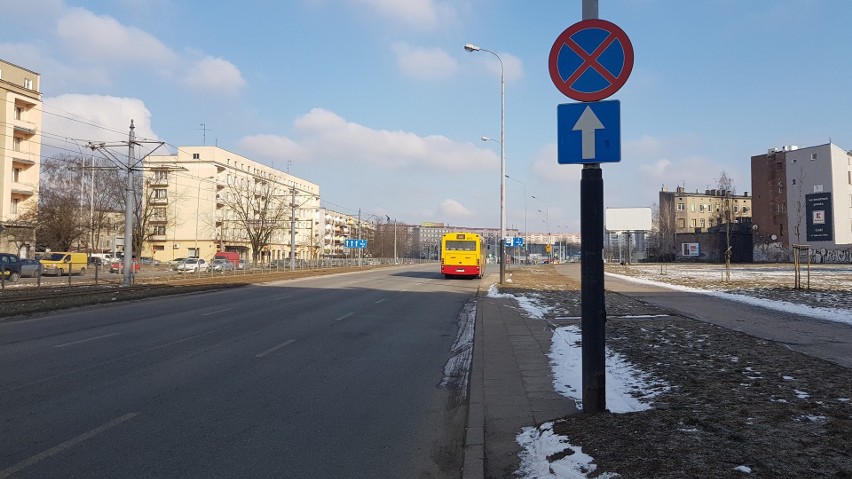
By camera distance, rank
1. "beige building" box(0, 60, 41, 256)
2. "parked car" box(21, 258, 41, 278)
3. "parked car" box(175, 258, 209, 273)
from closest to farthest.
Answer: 1. "parked car" box(21, 258, 41, 278)
2. "beige building" box(0, 60, 41, 256)
3. "parked car" box(175, 258, 209, 273)

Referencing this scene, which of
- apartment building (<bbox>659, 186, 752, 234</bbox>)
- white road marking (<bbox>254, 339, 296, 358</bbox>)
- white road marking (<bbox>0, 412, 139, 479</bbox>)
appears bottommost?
white road marking (<bbox>254, 339, 296, 358</bbox>)

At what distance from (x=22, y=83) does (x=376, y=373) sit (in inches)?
2395

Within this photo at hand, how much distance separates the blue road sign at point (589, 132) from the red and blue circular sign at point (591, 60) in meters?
0.12

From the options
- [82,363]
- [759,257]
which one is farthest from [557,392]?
[759,257]

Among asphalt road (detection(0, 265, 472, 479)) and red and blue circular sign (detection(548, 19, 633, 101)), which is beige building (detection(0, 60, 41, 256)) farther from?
red and blue circular sign (detection(548, 19, 633, 101))

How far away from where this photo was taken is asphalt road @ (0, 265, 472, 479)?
4.50 meters

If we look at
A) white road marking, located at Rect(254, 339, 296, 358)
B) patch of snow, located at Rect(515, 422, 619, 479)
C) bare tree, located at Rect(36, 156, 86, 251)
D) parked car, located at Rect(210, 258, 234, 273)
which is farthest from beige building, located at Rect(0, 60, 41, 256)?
patch of snow, located at Rect(515, 422, 619, 479)

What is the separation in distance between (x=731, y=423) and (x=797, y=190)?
276 ft

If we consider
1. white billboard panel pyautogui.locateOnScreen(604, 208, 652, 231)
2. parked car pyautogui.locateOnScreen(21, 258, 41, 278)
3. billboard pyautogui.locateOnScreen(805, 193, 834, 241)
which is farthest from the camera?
white billboard panel pyautogui.locateOnScreen(604, 208, 652, 231)

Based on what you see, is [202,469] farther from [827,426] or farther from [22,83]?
[22,83]

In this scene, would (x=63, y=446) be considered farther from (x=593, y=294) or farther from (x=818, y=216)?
(x=818, y=216)

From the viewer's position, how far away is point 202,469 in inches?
169

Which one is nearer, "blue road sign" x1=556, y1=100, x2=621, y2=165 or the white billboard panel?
"blue road sign" x1=556, y1=100, x2=621, y2=165

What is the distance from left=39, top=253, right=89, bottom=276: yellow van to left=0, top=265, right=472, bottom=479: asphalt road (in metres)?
31.9
